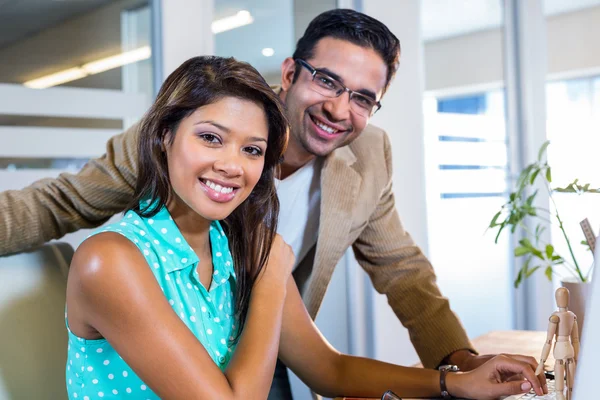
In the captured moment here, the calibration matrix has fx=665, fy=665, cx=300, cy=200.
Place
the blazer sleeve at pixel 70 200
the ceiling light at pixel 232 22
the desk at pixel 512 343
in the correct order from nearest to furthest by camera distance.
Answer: the blazer sleeve at pixel 70 200 < the desk at pixel 512 343 < the ceiling light at pixel 232 22

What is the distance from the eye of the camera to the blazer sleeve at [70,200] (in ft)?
4.39

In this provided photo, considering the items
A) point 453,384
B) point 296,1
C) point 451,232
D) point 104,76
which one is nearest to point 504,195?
point 451,232

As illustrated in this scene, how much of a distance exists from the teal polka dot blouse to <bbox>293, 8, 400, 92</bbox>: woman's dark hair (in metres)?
0.72

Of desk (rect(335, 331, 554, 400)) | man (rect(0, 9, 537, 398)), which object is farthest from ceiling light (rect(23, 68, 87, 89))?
desk (rect(335, 331, 554, 400))

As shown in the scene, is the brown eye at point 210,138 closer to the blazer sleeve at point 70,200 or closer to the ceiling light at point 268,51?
the blazer sleeve at point 70,200

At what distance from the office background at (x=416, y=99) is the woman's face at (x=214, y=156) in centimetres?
90

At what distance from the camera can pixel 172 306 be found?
1151 millimetres

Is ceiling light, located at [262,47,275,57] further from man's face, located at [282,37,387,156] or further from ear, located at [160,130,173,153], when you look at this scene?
ear, located at [160,130,173,153]

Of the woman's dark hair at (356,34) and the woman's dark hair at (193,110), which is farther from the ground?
the woman's dark hair at (356,34)

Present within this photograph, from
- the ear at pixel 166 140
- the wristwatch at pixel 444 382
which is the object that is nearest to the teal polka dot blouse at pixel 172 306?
the ear at pixel 166 140

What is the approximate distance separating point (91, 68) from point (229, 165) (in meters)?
1.11

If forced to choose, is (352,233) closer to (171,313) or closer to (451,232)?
(171,313)

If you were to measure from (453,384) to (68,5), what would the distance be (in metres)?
1.57

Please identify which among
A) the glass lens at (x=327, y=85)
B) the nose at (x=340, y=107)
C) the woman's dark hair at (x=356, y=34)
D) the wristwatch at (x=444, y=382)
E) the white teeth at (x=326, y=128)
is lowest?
the wristwatch at (x=444, y=382)
